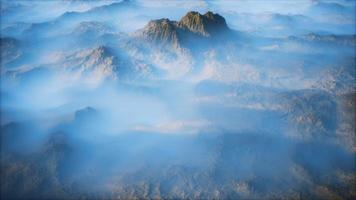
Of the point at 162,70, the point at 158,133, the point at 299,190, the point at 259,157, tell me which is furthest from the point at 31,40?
the point at 299,190

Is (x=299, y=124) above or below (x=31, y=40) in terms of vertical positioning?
below

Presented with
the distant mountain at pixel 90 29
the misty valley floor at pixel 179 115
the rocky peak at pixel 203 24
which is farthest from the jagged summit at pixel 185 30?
the distant mountain at pixel 90 29

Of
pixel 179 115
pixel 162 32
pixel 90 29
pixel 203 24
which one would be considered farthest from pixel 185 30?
pixel 90 29

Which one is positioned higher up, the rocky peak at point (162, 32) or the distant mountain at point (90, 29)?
the rocky peak at point (162, 32)

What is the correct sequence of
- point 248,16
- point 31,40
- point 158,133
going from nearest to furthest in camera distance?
point 158,133 < point 31,40 < point 248,16

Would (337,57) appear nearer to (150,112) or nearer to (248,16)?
(150,112)

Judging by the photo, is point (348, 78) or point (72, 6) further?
point (72, 6)

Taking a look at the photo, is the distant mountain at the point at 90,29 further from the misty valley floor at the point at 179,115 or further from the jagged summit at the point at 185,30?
the jagged summit at the point at 185,30
